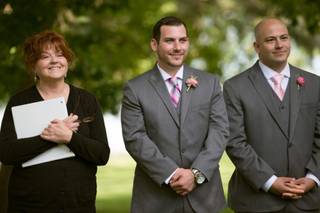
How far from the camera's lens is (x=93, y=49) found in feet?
43.7

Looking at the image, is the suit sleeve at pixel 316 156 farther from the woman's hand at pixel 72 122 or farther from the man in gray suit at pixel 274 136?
the woman's hand at pixel 72 122

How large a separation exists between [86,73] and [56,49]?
5.75m

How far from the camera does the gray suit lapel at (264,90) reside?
5449mm

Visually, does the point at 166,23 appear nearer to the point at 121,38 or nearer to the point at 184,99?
the point at 184,99

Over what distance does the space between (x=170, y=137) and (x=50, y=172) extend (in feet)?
2.90

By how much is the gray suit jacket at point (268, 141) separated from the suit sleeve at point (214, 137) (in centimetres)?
25

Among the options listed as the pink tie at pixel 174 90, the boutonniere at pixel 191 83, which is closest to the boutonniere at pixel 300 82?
the boutonniere at pixel 191 83

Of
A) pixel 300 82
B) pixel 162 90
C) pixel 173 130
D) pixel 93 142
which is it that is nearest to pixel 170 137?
pixel 173 130

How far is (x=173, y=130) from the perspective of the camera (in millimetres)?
5137

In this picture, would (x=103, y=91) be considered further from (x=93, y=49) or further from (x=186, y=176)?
(x=186, y=176)

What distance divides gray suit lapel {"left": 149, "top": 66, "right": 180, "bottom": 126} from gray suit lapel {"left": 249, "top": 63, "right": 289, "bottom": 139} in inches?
29.7

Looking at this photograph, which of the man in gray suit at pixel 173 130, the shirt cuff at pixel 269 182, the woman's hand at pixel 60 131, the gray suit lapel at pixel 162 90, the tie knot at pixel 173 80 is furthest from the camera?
the shirt cuff at pixel 269 182

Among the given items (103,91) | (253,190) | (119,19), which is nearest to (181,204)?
(253,190)

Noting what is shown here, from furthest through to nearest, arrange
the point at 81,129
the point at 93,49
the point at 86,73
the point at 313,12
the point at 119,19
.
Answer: the point at 119,19, the point at 93,49, the point at 86,73, the point at 313,12, the point at 81,129
